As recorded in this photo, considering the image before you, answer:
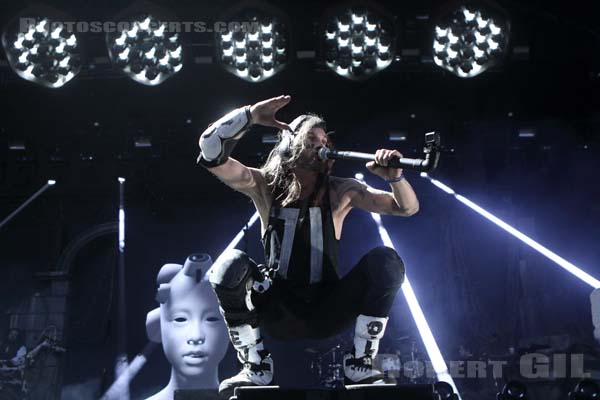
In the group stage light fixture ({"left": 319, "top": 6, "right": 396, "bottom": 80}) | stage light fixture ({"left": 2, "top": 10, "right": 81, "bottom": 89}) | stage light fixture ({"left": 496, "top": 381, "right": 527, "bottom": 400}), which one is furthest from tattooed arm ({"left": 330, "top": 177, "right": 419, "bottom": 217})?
stage light fixture ({"left": 2, "top": 10, "right": 81, "bottom": 89})

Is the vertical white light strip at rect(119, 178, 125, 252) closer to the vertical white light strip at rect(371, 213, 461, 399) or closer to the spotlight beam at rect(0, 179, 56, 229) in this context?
the spotlight beam at rect(0, 179, 56, 229)

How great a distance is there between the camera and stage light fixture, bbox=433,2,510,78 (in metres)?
6.23

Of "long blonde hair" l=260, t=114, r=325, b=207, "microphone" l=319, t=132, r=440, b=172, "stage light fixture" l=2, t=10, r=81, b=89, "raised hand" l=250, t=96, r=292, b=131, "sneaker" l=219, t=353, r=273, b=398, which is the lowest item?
"sneaker" l=219, t=353, r=273, b=398

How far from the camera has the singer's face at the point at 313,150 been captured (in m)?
3.20

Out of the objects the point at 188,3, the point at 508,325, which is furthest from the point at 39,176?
the point at 508,325

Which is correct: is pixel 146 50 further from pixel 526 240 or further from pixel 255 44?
pixel 526 240

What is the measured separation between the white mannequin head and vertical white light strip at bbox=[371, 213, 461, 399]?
81.3 inches

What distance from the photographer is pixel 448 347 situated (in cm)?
780

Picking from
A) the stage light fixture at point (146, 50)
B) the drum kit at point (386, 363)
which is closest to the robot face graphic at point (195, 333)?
the drum kit at point (386, 363)

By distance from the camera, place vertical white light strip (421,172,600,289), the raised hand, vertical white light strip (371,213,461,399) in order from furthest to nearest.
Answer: vertical white light strip (421,172,600,289) → vertical white light strip (371,213,461,399) → the raised hand

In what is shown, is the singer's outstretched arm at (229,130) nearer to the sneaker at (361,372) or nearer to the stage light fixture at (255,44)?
the sneaker at (361,372)

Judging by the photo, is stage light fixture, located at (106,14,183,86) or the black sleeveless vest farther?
stage light fixture, located at (106,14,183,86)

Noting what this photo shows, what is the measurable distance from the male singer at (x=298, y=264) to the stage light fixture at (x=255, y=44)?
10.5 feet

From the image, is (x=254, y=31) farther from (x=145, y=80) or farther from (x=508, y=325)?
(x=508, y=325)
